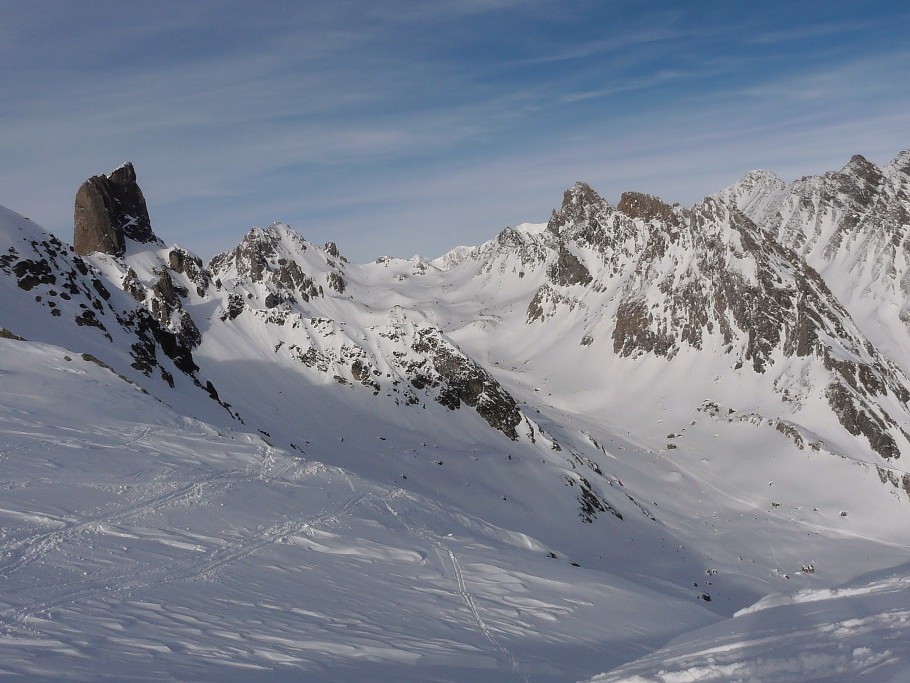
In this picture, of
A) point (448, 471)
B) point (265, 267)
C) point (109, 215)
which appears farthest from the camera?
point (265, 267)

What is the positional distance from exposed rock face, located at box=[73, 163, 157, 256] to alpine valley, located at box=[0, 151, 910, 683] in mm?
448

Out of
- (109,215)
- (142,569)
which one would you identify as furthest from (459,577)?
(109,215)

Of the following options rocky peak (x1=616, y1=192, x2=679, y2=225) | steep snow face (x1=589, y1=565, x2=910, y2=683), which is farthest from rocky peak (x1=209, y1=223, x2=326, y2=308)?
steep snow face (x1=589, y1=565, x2=910, y2=683)

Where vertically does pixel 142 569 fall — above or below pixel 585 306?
below

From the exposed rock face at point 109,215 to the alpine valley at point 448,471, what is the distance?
0.45 metres

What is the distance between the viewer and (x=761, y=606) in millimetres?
17469

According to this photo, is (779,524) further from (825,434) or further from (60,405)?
(60,405)

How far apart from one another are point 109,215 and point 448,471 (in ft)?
229

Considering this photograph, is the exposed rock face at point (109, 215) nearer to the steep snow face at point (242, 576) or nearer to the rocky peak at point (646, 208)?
the steep snow face at point (242, 576)

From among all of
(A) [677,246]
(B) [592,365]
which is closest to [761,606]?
(B) [592,365]

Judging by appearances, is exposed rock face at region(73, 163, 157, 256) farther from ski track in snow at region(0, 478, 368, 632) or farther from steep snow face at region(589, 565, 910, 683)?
steep snow face at region(589, 565, 910, 683)

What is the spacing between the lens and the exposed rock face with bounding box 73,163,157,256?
96375 millimetres

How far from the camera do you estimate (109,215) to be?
98.2 m

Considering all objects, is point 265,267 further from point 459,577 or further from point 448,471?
point 459,577
